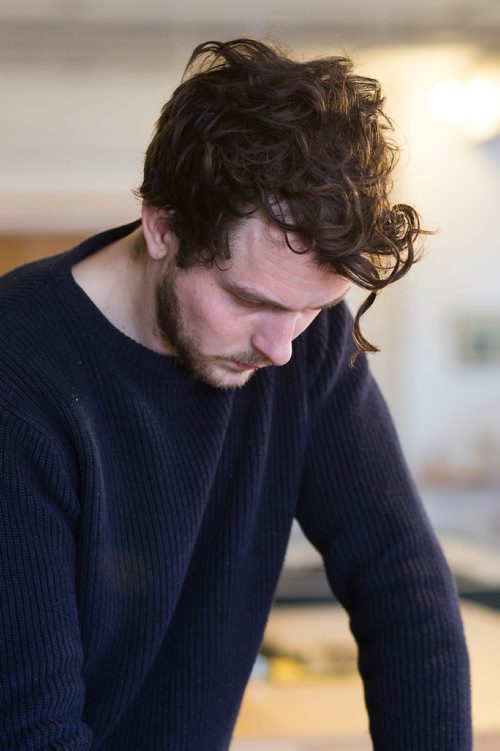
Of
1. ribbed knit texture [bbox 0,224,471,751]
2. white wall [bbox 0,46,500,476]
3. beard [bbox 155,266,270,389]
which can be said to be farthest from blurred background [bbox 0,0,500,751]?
beard [bbox 155,266,270,389]

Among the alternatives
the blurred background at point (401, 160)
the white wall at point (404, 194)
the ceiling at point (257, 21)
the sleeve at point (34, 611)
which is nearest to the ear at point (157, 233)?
the sleeve at point (34, 611)

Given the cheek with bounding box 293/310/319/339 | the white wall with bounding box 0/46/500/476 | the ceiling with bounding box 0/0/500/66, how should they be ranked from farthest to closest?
the white wall with bounding box 0/46/500/476 < the ceiling with bounding box 0/0/500/66 < the cheek with bounding box 293/310/319/339

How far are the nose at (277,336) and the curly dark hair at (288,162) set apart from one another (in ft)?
0.27

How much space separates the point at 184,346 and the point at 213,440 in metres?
0.13

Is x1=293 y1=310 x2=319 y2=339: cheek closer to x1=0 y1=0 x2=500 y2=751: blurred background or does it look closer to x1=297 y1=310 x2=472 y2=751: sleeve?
x1=297 y1=310 x2=472 y2=751: sleeve

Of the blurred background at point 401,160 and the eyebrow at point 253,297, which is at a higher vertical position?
the blurred background at point 401,160

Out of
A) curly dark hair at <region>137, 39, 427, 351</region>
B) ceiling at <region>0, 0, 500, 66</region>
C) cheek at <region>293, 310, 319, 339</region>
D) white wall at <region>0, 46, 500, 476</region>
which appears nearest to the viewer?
curly dark hair at <region>137, 39, 427, 351</region>

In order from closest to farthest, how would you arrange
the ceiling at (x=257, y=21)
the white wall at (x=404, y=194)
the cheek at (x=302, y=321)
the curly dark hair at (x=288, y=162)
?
the curly dark hair at (x=288, y=162) → the cheek at (x=302, y=321) → the ceiling at (x=257, y=21) → the white wall at (x=404, y=194)

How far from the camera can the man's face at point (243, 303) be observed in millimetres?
1161

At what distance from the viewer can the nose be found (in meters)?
1.21

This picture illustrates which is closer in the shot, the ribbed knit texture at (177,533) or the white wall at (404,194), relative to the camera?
the ribbed knit texture at (177,533)

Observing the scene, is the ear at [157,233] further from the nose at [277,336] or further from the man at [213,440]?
the nose at [277,336]

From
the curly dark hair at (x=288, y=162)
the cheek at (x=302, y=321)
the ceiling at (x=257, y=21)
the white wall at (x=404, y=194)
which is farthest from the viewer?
the white wall at (x=404, y=194)

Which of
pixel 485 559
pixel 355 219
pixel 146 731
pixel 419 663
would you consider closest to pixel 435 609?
pixel 419 663
